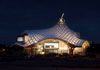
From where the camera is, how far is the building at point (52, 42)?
241 ft

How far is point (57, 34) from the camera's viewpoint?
76438 mm

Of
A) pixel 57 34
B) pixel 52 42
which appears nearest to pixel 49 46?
pixel 52 42

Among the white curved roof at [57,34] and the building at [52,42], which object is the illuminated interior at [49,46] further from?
the white curved roof at [57,34]

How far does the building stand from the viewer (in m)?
73.3

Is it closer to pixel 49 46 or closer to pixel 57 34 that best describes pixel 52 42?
pixel 49 46

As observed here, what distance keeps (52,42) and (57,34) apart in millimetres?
4336

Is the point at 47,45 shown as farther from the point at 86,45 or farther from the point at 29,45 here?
the point at 86,45

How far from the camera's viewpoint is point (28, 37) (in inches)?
3024

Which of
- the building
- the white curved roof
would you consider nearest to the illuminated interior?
the building

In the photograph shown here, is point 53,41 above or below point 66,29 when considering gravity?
below

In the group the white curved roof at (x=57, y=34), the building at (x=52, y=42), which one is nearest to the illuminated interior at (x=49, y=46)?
the building at (x=52, y=42)

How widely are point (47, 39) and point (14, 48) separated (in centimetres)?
1596

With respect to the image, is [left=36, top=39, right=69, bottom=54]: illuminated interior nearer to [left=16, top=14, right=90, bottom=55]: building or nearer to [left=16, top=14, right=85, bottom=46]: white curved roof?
[left=16, top=14, right=90, bottom=55]: building

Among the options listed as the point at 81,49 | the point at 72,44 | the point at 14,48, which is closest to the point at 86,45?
the point at 81,49
